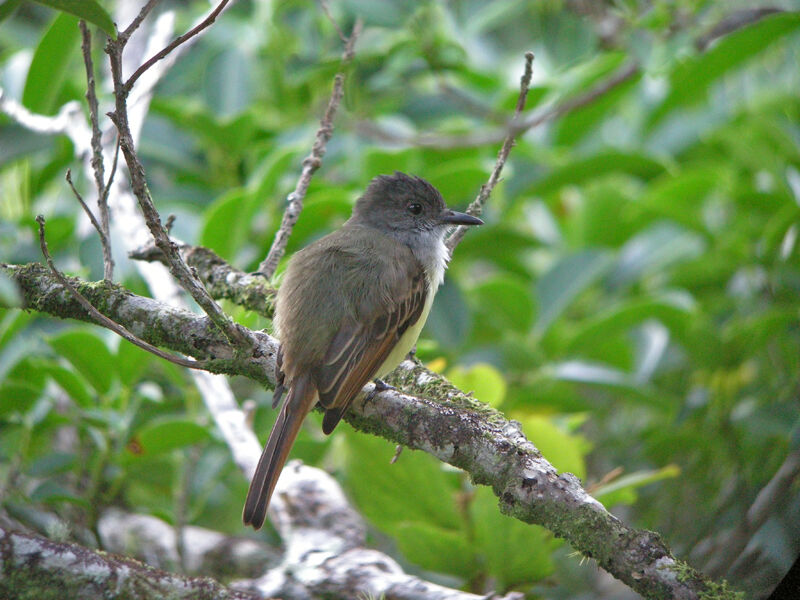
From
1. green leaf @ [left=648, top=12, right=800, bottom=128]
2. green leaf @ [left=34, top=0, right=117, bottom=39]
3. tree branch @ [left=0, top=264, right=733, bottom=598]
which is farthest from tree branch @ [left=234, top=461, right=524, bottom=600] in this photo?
green leaf @ [left=648, top=12, right=800, bottom=128]

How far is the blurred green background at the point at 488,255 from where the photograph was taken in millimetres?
3625

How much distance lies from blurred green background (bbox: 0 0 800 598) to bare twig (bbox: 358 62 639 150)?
26 millimetres

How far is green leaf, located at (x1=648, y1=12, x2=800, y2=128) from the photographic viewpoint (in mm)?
4566

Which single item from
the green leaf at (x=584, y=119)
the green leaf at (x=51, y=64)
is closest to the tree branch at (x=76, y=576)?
the green leaf at (x=51, y=64)

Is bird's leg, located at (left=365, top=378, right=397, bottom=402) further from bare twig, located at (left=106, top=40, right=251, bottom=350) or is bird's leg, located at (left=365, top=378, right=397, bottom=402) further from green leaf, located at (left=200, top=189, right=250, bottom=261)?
green leaf, located at (left=200, top=189, right=250, bottom=261)

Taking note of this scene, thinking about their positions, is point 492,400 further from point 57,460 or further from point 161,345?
point 57,460

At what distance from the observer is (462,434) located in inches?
96.0

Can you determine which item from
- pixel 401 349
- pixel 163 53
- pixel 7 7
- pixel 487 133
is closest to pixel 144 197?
pixel 163 53

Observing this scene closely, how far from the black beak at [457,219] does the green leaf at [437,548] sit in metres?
1.36

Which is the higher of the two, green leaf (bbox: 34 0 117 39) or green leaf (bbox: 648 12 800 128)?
green leaf (bbox: 648 12 800 128)

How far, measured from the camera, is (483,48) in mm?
6316

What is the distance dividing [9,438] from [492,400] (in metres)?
2.33

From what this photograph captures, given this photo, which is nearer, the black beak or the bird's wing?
the bird's wing

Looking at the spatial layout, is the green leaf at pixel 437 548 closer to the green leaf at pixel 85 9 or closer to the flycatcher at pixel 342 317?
the flycatcher at pixel 342 317
